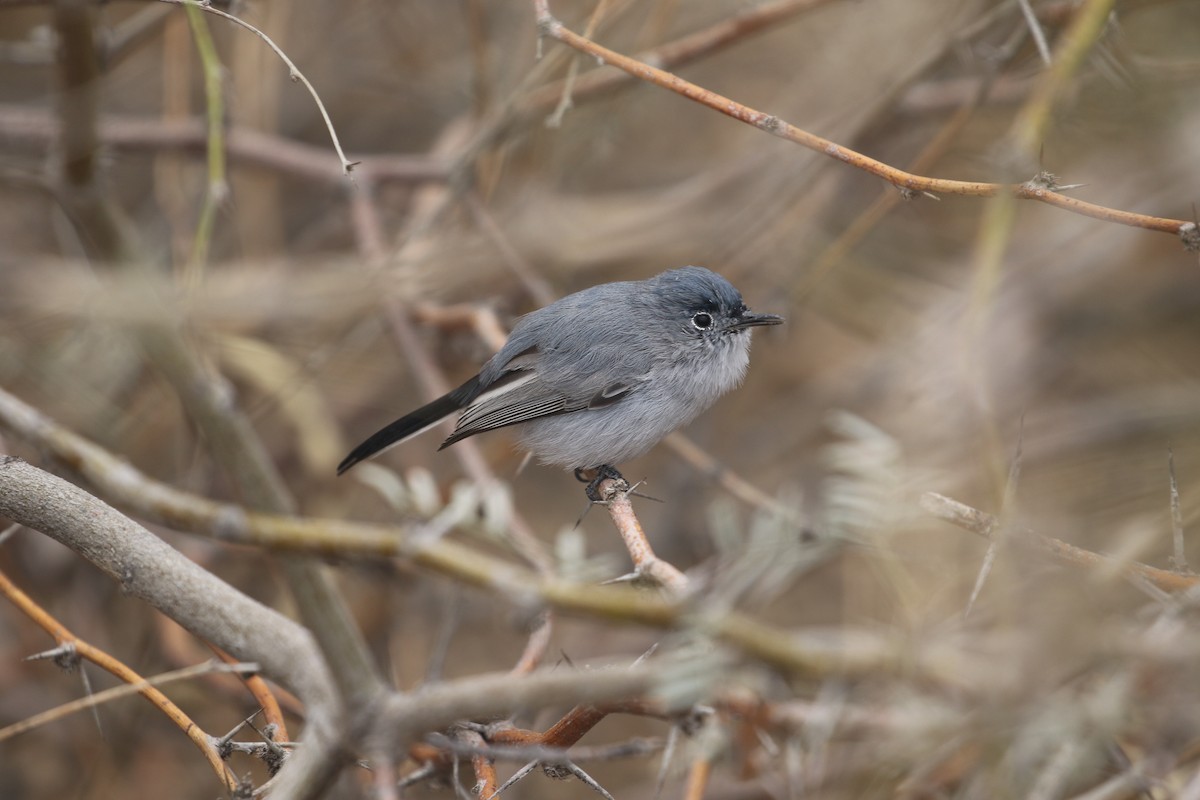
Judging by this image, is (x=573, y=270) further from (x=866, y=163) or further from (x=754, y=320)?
(x=866, y=163)

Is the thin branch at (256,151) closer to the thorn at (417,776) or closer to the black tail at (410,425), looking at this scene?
the black tail at (410,425)

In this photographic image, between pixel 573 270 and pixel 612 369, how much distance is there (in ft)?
4.25

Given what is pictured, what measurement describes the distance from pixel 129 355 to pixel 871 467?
3347mm

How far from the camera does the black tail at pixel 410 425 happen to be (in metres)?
3.43

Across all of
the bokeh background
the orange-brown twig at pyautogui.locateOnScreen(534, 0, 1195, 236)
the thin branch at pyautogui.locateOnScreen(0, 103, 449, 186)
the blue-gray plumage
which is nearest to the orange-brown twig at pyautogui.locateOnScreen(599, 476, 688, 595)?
the blue-gray plumage

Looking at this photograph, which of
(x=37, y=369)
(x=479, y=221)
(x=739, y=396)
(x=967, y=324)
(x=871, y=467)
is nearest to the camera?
(x=871, y=467)

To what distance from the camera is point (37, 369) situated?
3.78m

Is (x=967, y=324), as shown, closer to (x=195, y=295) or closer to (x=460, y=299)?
(x=195, y=295)

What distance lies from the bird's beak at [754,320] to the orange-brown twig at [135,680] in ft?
7.22

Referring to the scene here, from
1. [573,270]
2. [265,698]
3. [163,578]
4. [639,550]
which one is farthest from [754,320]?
[163,578]

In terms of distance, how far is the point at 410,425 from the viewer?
3486mm

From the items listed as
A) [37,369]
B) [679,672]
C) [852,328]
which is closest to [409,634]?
[37,369]

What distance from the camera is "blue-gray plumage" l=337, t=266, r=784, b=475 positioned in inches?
143

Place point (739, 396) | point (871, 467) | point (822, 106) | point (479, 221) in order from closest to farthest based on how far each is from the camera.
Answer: point (871, 467), point (479, 221), point (822, 106), point (739, 396)
